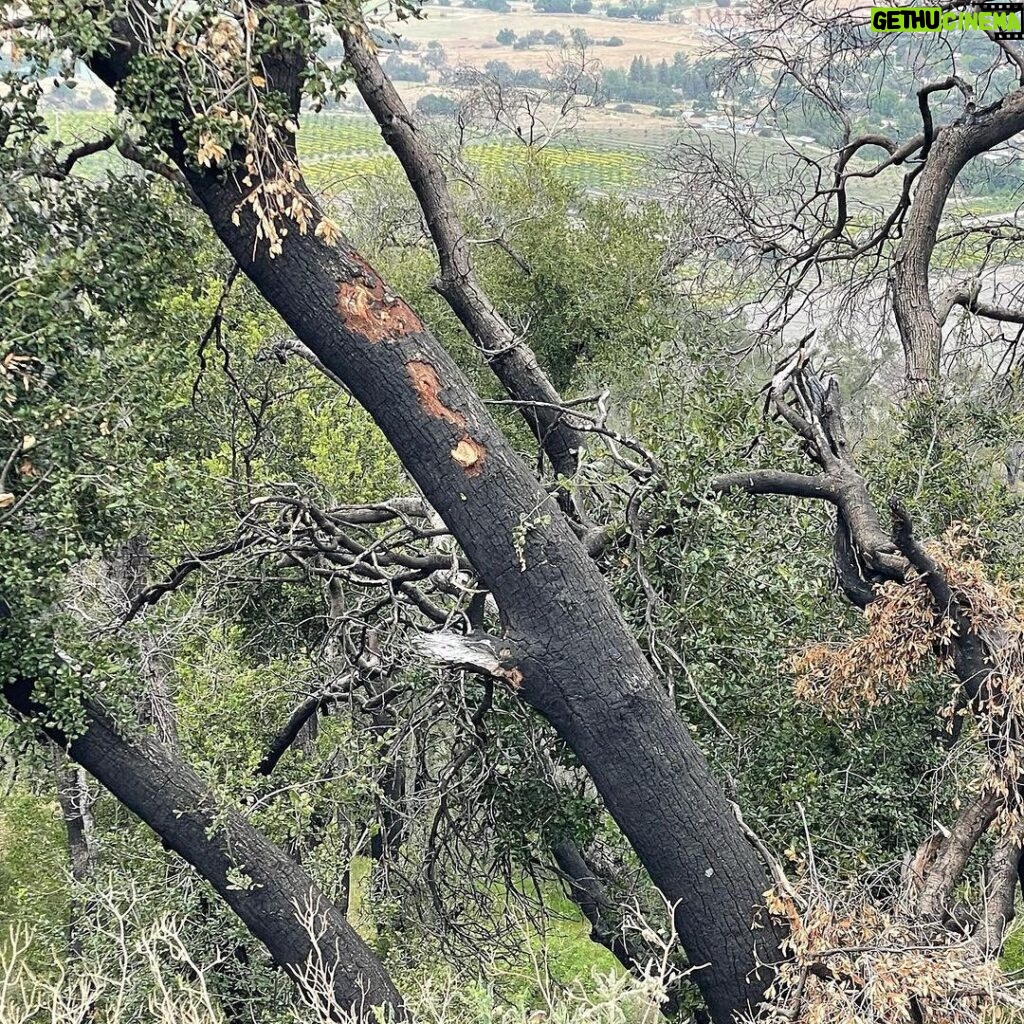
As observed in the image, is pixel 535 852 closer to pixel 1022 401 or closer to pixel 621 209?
pixel 1022 401

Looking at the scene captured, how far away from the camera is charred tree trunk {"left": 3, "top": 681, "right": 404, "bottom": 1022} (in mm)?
4828

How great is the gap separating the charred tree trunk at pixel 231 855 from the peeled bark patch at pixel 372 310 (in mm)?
Answer: 2319

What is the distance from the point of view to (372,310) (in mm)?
4160

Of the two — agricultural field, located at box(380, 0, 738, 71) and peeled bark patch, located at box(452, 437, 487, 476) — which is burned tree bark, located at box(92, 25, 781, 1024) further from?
agricultural field, located at box(380, 0, 738, 71)

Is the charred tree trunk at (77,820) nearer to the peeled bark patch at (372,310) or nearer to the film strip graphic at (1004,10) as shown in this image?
the peeled bark patch at (372,310)

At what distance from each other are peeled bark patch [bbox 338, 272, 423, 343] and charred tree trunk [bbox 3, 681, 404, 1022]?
2.32m

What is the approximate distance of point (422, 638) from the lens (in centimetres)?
426

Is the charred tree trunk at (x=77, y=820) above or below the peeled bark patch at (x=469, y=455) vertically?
below

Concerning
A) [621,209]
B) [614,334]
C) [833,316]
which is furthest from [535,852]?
[621,209]

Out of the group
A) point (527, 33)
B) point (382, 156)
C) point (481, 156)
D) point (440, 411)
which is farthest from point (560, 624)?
point (527, 33)

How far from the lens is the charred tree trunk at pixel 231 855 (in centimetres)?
483

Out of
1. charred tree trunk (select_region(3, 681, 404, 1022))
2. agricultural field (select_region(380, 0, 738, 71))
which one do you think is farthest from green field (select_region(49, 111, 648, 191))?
charred tree trunk (select_region(3, 681, 404, 1022))

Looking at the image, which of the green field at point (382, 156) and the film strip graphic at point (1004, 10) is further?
the green field at point (382, 156)

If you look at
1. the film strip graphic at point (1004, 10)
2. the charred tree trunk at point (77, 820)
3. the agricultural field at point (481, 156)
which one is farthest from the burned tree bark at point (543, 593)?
the agricultural field at point (481, 156)
